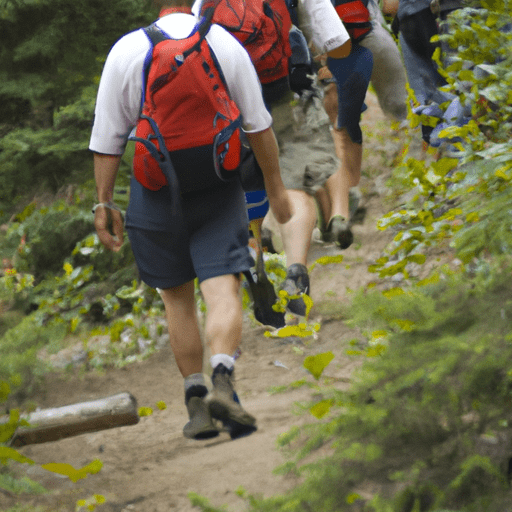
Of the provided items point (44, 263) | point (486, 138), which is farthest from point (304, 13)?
point (44, 263)

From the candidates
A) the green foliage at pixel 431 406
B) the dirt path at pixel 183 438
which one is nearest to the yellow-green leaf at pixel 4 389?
the dirt path at pixel 183 438

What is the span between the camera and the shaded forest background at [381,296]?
5.38 ft

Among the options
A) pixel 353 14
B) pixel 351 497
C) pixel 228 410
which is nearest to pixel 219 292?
pixel 228 410

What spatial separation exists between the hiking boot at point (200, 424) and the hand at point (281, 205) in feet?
3.49

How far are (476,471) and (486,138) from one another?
2240 millimetres

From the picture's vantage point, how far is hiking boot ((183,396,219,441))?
2701mm

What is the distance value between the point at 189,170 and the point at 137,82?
0.43 metres

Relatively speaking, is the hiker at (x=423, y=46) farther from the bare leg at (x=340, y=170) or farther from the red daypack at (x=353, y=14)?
the bare leg at (x=340, y=170)

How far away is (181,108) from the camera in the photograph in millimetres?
2750

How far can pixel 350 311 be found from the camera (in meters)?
2.02

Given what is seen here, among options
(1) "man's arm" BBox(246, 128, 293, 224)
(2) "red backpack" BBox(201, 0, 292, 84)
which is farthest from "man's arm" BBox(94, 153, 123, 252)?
(2) "red backpack" BBox(201, 0, 292, 84)

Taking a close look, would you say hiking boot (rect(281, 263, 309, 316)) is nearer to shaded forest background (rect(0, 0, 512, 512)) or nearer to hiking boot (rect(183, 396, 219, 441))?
shaded forest background (rect(0, 0, 512, 512))

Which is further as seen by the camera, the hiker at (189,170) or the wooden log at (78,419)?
the wooden log at (78,419)

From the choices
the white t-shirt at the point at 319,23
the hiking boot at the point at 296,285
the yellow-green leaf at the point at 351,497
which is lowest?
the hiking boot at the point at 296,285
